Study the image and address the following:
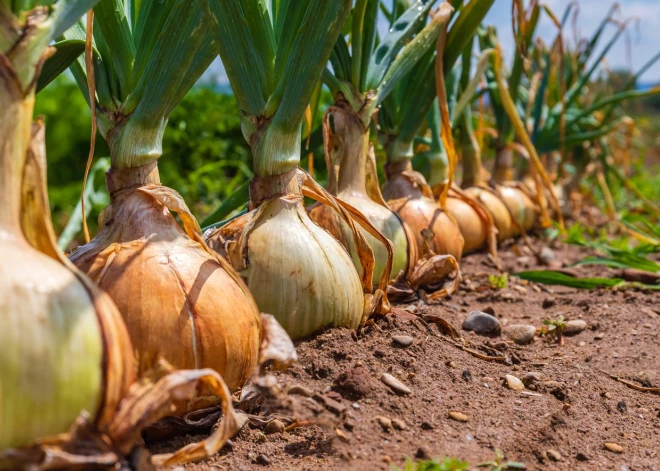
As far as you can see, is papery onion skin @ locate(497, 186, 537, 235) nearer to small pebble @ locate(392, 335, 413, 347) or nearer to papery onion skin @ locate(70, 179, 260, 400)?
small pebble @ locate(392, 335, 413, 347)

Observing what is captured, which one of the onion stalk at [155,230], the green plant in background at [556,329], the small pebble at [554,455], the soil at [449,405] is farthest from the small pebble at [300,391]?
the green plant in background at [556,329]

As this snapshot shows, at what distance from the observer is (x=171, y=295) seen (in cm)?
108

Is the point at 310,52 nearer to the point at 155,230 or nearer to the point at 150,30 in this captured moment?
the point at 150,30

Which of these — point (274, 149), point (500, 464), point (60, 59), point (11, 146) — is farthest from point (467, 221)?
point (11, 146)

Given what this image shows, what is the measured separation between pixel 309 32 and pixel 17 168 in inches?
24.8

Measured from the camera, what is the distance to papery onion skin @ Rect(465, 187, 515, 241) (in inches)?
119

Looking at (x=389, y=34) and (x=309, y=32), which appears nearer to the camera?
(x=309, y=32)

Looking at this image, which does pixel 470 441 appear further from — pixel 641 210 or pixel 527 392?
pixel 641 210

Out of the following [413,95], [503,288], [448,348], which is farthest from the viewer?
[503,288]

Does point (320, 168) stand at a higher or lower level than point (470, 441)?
higher

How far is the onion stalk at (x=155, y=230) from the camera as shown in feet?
3.52

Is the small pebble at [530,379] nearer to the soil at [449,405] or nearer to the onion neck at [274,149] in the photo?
the soil at [449,405]

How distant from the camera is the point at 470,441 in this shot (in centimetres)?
114

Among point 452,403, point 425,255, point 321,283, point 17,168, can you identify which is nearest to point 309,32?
point 321,283
